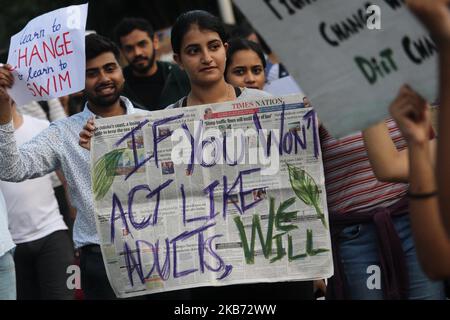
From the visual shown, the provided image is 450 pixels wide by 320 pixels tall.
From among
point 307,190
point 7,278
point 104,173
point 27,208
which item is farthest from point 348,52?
point 27,208

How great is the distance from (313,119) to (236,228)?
55cm

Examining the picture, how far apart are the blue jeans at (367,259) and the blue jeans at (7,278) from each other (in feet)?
5.74

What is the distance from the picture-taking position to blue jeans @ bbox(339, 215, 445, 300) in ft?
13.7

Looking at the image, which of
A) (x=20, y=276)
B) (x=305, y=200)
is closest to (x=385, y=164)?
(x=305, y=200)

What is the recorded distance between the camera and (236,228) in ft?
14.1

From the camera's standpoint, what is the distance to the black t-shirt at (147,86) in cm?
740

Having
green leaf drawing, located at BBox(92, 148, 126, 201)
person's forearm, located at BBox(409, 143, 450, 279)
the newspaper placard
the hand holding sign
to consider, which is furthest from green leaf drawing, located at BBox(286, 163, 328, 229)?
person's forearm, located at BBox(409, 143, 450, 279)

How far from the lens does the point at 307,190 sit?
425 centimetres

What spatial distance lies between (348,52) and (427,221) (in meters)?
0.54

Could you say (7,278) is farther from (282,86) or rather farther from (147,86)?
(147,86)

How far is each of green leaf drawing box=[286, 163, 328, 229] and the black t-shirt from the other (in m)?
3.17

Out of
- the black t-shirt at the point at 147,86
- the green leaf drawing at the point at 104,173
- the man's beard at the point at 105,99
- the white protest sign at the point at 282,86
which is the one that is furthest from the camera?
the black t-shirt at the point at 147,86

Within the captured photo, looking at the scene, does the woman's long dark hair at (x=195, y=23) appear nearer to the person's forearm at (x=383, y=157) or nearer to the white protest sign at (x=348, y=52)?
the person's forearm at (x=383, y=157)

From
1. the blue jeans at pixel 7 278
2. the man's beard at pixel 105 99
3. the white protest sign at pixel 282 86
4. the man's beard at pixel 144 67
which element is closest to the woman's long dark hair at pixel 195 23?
the man's beard at pixel 105 99
